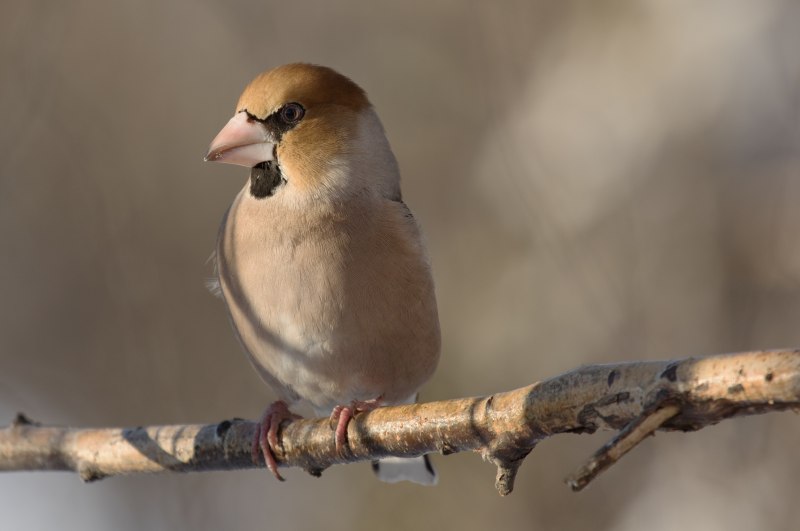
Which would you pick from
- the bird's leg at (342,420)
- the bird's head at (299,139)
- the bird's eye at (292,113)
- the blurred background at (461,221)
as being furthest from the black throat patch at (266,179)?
the blurred background at (461,221)

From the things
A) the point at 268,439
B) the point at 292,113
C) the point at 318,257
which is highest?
the point at 292,113

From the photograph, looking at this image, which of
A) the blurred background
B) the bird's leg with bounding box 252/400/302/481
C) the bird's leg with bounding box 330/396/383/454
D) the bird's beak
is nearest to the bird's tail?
the bird's leg with bounding box 252/400/302/481

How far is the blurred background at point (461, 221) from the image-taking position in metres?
5.26

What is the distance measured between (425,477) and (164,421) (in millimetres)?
2339

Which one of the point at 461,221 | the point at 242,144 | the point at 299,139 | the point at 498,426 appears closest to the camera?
the point at 498,426

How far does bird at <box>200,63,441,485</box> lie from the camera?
3.56 m

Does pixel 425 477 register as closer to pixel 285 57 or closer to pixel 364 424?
pixel 364 424

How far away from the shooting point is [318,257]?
3.56 metres

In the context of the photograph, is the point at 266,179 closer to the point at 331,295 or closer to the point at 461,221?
the point at 331,295

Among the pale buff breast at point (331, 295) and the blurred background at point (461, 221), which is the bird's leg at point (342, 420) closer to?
the pale buff breast at point (331, 295)

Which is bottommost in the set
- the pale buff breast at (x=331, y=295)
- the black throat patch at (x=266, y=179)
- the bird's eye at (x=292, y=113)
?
the pale buff breast at (x=331, y=295)

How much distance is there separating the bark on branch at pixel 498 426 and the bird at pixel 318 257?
0.22 metres

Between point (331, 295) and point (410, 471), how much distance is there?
3.92 ft

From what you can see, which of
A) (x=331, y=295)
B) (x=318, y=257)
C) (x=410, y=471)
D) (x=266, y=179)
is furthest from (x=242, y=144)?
(x=410, y=471)
